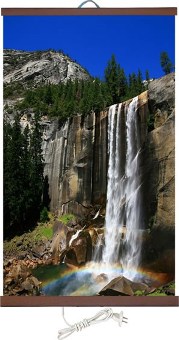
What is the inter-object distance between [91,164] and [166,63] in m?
1.07

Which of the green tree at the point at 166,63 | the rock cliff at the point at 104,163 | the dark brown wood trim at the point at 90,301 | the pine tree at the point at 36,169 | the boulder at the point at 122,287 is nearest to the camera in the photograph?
the dark brown wood trim at the point at 90,301

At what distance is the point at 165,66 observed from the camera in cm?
288

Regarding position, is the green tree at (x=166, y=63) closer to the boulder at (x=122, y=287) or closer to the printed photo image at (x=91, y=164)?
the printed photo image at (x=91, y=164)

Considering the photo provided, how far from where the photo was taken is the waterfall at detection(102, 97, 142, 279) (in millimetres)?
2959

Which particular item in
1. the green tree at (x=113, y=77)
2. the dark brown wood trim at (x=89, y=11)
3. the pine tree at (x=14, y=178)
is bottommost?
the pine tree at (x=14, y=178)

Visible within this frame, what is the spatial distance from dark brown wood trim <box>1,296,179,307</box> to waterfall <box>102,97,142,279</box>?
52 cm

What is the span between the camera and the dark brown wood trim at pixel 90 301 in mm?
2277

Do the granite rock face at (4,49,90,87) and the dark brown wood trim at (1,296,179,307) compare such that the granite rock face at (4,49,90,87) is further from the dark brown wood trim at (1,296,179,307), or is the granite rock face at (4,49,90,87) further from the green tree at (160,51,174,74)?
the dark brown wood trim at (1,296,179,307)

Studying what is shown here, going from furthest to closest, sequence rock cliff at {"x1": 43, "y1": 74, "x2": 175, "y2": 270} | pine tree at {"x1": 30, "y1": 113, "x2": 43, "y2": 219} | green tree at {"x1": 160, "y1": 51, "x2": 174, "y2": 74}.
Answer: pine tree at {"x1": 30, "y1": 113, "x2": 43, "y2": 219}
rock cliff at {"x1": 43, "y1": 74, "x2": 175, "y2": 270}
green tree at {"x1": 160, "y1": 51, "x2": 174, "y2": 74}

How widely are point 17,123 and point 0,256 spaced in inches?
56.9
